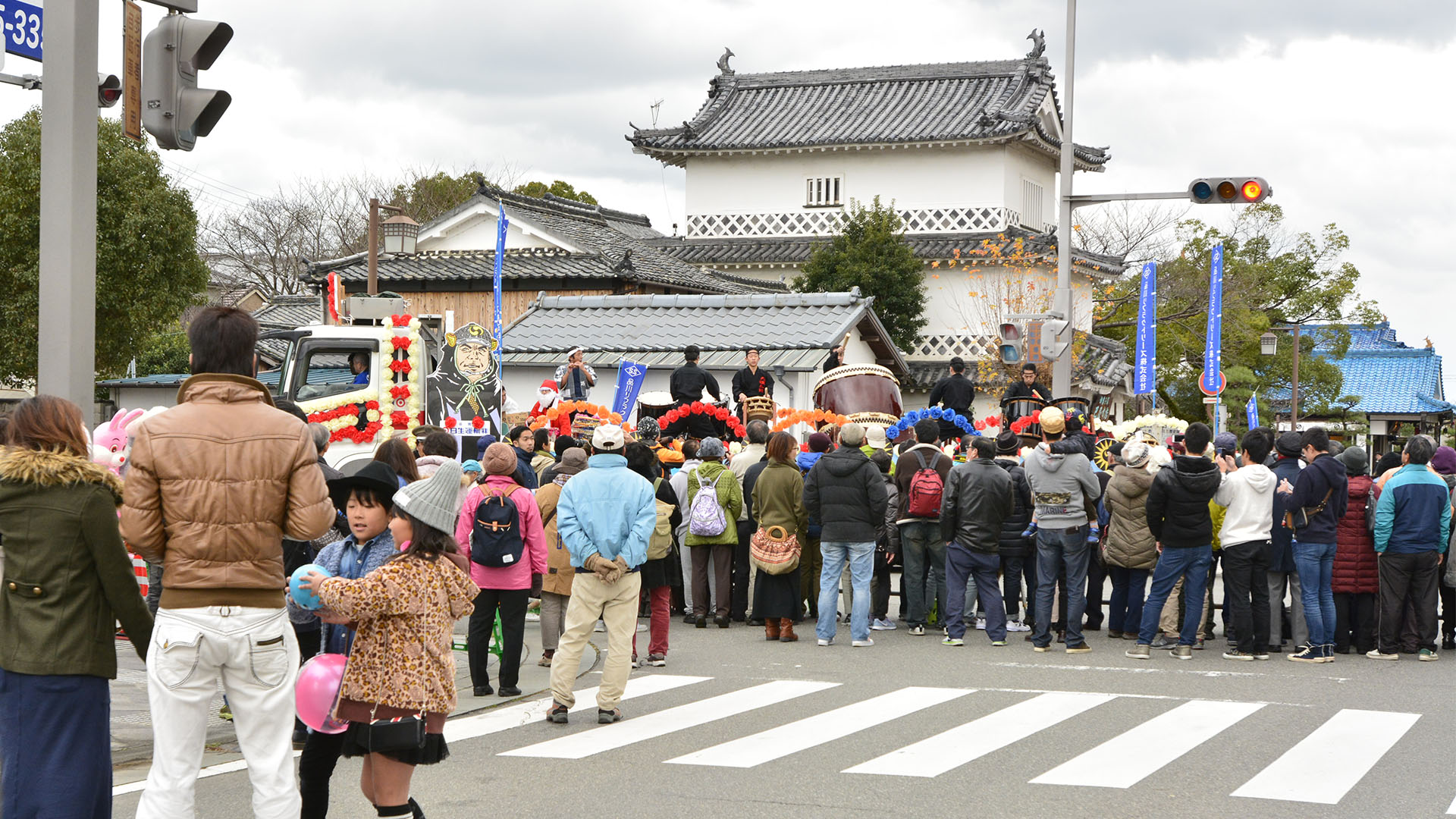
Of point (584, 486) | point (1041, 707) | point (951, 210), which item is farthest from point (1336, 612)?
point (951, 210)

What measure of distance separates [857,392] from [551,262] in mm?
15473

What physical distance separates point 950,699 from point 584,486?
314 centimetres

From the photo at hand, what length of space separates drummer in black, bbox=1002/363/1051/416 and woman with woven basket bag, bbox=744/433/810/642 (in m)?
5.17

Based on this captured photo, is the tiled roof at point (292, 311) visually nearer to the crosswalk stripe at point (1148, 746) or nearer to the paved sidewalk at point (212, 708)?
the paved sidewalk at point (212, 708)

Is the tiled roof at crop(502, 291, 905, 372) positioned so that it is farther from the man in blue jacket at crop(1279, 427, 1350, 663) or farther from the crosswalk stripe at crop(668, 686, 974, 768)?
the crosswalk stripe at crop(668, 686, 974, 768)

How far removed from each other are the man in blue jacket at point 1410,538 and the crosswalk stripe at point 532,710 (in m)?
6.30

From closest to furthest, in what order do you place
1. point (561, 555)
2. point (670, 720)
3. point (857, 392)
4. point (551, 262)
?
1. point (670, 720)
2. point (561, 555)
3. point (857, 392)
4. point (551, 262)

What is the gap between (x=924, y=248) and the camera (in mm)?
40719

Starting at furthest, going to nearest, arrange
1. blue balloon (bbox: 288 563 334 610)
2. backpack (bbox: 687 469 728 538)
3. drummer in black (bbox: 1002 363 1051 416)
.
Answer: drummer in black (bbox: 1002 363 1051 416), backpack (bbox: 687 469 728 538), blue balloon (bbox: 288 563 334 610)

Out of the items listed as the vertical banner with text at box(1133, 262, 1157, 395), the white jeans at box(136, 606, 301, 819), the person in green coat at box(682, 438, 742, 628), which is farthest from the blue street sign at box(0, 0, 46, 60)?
the vertical banner with text at box(1133, 262, 1157, 395)

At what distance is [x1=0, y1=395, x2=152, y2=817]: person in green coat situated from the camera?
5.06m

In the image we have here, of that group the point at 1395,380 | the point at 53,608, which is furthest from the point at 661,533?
the point at 1395,380

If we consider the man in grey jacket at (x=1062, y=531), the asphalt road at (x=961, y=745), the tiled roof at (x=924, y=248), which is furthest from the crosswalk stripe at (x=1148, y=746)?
the tiled roof at (x=924, y=248)

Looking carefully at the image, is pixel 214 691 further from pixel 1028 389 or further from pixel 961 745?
pixel 1028 389
